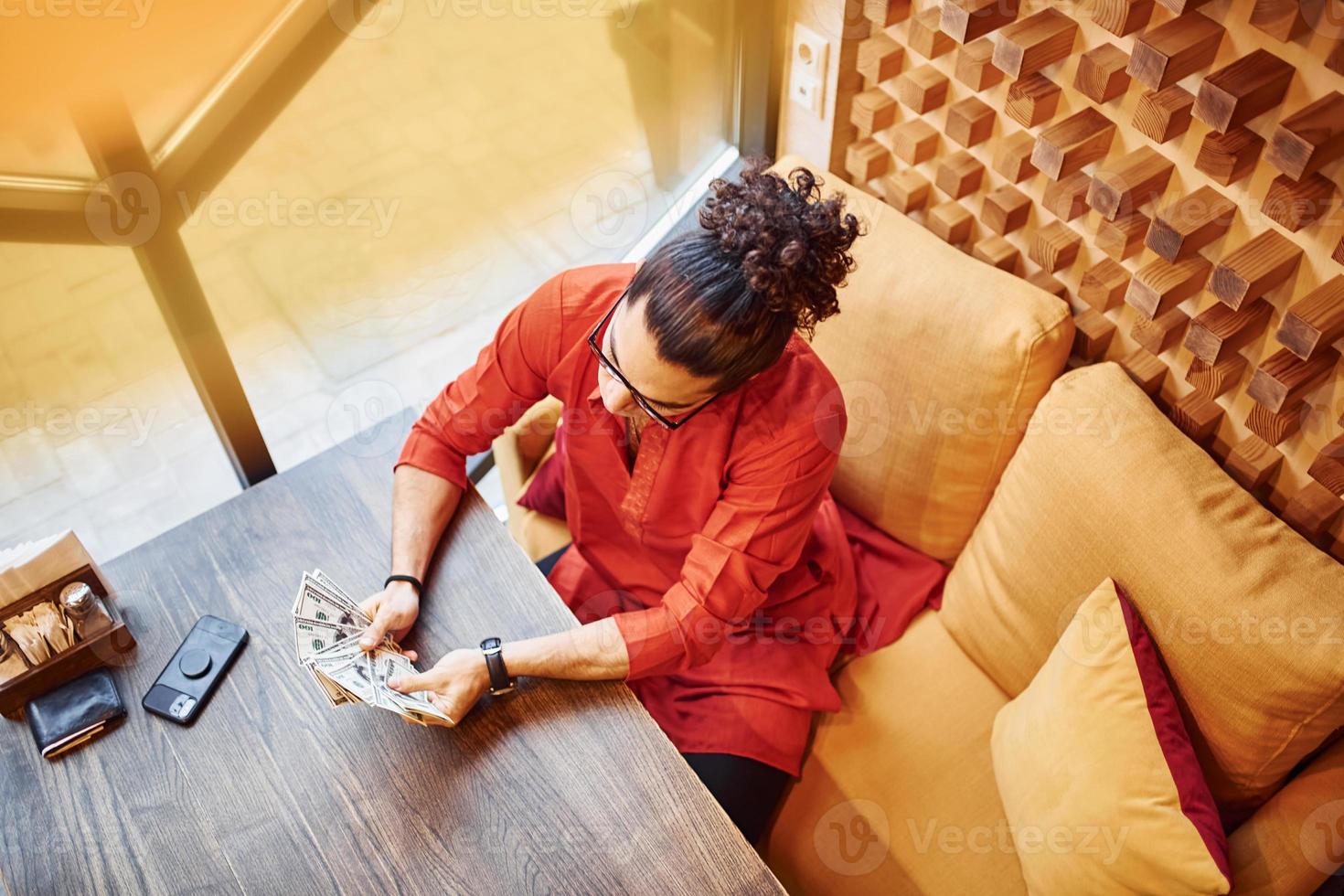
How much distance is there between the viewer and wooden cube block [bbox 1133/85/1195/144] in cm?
134

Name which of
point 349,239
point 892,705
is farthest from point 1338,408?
point 349,239

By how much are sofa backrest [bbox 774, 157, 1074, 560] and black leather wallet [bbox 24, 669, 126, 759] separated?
1239 millimetres

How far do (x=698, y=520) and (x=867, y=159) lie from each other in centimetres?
82

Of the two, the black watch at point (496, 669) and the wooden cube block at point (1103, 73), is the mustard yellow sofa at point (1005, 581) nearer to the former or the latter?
the wooden cube block at point (1103, 73)

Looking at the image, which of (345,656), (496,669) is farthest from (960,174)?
(345,656)

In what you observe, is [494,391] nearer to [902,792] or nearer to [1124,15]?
[902,792]

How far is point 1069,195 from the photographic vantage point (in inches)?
61.7

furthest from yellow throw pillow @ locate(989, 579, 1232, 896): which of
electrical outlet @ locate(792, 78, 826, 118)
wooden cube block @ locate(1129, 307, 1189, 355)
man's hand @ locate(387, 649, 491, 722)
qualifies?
electrical outlet @ locate(792, 78, 826, 118)

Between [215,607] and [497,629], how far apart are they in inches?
16.6

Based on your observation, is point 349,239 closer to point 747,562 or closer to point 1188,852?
point 747,562

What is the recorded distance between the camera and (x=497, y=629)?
1419 mm

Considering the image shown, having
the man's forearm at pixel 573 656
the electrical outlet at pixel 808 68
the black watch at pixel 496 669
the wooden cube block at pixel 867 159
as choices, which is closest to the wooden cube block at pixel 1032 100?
the wooden cube block at pixel 867 159

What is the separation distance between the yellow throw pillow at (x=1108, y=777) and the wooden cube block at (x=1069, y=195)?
60 centimetres

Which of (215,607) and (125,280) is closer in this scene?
(215,607)
